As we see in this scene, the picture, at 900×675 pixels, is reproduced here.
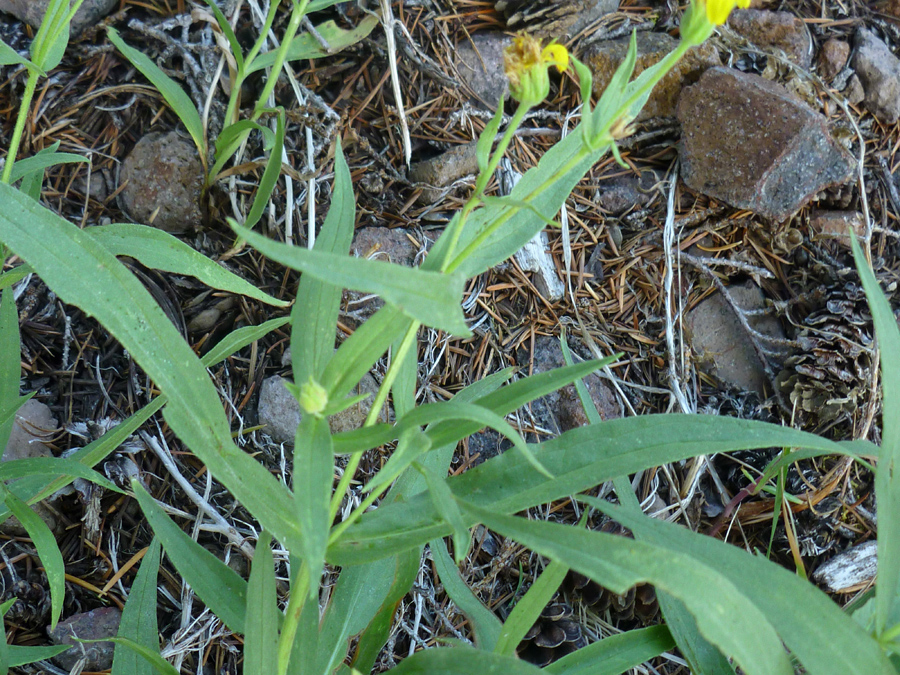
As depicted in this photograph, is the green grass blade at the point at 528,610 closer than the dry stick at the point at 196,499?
Yes

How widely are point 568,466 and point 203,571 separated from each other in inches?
21.9

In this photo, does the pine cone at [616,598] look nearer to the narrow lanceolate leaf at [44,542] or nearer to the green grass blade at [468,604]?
the green grass blade at [468,604]

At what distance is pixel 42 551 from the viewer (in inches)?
37.9

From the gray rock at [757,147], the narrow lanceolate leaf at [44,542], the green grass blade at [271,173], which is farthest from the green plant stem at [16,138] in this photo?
the gray rock at [757,147]

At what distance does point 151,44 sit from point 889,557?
162 cm

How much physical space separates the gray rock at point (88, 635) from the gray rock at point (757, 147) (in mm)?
1600

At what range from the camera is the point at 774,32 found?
65.4 inches

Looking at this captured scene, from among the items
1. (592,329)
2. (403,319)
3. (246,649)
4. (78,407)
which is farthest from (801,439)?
(78,407)

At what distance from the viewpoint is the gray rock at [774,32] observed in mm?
1660

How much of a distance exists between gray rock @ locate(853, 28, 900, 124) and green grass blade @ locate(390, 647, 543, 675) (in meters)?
1.75

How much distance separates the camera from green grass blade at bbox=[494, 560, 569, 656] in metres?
0.86

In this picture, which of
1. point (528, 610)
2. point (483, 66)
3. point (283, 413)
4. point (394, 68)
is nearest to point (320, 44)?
point (394, 68)

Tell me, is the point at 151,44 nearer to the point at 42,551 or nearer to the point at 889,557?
the point at 42,551

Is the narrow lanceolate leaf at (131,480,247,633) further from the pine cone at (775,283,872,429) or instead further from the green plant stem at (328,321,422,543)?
the pine cone at (775,283,872,429)
